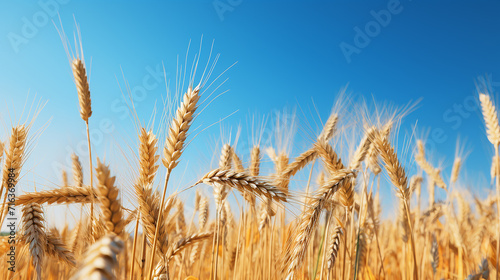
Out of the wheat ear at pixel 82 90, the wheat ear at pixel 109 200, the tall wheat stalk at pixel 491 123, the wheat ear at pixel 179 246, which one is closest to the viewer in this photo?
the wheat ear at pixel 109 200

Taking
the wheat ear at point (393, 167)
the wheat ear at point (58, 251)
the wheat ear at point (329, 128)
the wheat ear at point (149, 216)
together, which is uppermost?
the wheat ear at point (329, 128)

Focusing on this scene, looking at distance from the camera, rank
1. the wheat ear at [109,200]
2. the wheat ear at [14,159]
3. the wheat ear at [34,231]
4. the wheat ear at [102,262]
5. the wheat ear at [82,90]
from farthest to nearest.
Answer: the wheat ear at [82,90] < the wheat ear at [14,159] < the wheat ear at [34,231] < the wheat ear at [109,200] < the wheat ear at [102,262]

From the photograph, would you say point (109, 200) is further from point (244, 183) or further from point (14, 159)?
point (14, 159)

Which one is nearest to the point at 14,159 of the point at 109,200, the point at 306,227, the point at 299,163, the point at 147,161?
the point at 147,161

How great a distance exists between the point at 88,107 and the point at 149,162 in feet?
3.91

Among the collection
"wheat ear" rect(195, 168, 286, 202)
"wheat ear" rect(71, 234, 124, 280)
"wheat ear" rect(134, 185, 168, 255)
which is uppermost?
"wheat ear" rect(195, 168, 286, 202)

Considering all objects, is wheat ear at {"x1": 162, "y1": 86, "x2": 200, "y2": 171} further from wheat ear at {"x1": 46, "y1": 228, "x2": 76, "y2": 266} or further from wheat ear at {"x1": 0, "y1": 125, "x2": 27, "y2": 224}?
wheat ear at {"x1": 0, "y1": 125, "x2": 27, "y2": 224}

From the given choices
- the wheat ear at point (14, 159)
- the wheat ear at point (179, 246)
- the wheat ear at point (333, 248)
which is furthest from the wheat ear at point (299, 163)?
the wheat ear at point (14, 159)

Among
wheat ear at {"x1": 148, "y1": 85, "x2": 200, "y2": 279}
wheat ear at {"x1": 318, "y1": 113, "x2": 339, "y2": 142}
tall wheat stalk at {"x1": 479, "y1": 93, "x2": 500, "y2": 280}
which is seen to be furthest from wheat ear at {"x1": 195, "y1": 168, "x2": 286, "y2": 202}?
wheat ear at {"x1": 318, "y1": 113, "x2": 339, "y2": 142}

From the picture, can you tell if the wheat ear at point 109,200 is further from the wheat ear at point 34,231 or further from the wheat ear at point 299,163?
the wheat ear at point 299,163

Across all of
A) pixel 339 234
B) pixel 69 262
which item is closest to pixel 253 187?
pixel 339 234

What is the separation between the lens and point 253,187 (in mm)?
1616

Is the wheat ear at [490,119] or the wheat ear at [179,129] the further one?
the wheat ear at [490,119]

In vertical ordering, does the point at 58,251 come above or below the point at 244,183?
below
